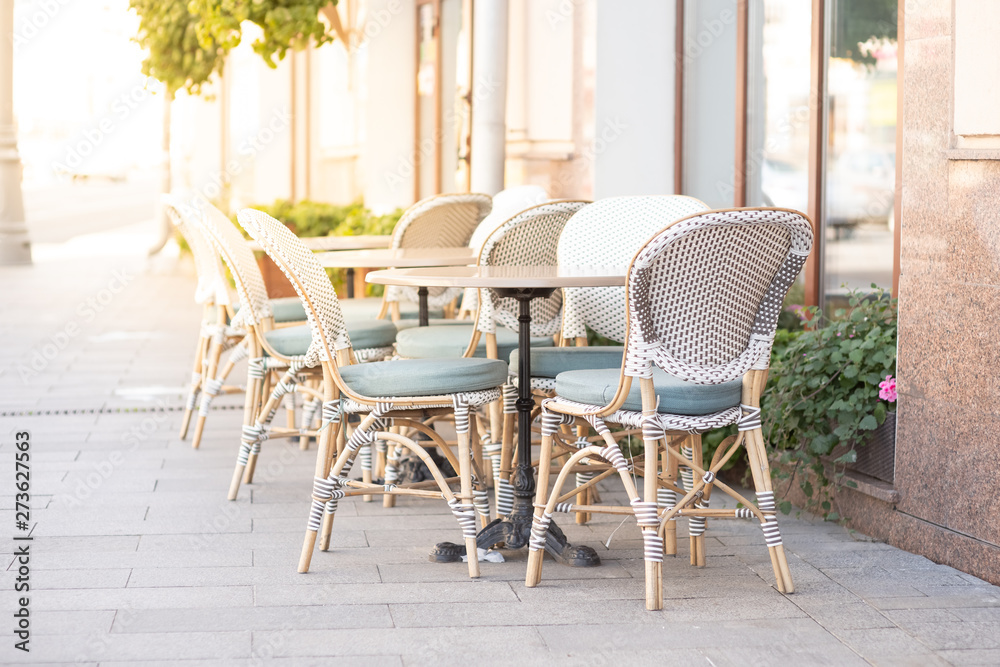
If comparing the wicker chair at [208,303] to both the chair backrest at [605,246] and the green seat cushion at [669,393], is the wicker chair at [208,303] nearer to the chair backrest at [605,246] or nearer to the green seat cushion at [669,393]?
the chair backrest at [605,246]

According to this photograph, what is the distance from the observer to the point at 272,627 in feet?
9.71

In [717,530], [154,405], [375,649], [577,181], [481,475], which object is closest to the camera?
[375,649]

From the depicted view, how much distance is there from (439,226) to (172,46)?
3166 millimetres

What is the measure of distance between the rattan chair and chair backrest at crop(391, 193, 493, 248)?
5.93 feet

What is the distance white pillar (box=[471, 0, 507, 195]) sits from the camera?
6531mm

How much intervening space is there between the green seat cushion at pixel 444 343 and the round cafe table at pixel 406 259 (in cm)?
24

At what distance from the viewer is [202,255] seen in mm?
5230

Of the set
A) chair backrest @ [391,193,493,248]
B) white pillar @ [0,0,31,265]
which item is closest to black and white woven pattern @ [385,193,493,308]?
chair backrest @ [391,193,493,248]

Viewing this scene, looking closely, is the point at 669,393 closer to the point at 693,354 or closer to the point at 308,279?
the point at 693,354

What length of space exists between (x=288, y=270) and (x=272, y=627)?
102cm

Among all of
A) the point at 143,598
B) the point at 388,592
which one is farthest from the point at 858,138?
the point at 143,598

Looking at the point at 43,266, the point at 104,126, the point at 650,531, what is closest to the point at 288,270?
the point at 650,531

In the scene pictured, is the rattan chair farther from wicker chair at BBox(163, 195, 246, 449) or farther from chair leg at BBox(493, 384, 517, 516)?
wicker chair at BBox(163, 195, 246, 449)

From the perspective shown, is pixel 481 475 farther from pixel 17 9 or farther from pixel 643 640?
pixel 17 9
